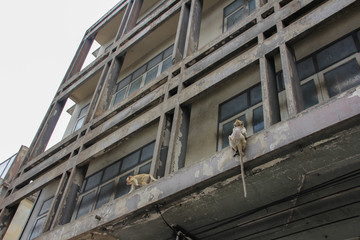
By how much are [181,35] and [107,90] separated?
225 centimetres

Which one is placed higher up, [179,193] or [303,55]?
[303,55]

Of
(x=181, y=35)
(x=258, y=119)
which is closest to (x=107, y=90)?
(x=181, y=35)

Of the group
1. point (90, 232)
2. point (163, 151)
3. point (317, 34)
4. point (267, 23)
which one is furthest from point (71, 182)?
point (317, 34)

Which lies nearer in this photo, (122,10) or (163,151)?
(163,151)

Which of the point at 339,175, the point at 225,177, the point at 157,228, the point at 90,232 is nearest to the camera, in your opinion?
the point at 339,175

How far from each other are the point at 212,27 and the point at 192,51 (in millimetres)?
2530

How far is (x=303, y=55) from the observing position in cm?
587

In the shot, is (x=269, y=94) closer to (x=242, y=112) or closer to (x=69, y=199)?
(x=242, y=112)

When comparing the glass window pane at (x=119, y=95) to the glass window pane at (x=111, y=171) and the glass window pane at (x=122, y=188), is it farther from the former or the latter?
the glass window pane at (x=122, y=188)

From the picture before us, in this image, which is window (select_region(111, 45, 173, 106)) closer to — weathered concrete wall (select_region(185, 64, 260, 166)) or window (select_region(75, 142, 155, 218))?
window (select_region(75, 142, 155, 218))

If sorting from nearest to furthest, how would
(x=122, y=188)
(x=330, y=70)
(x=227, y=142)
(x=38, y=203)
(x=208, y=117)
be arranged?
1. (x=330, y=70)
2. (x=227, y=142)
3. (x=208, y=117)
4. (x=122, y=188)
5. (x=38, y=203)

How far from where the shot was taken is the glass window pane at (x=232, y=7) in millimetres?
9048

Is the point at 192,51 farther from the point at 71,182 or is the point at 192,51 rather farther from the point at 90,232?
the point at 90,232

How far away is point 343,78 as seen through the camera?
5031mm
